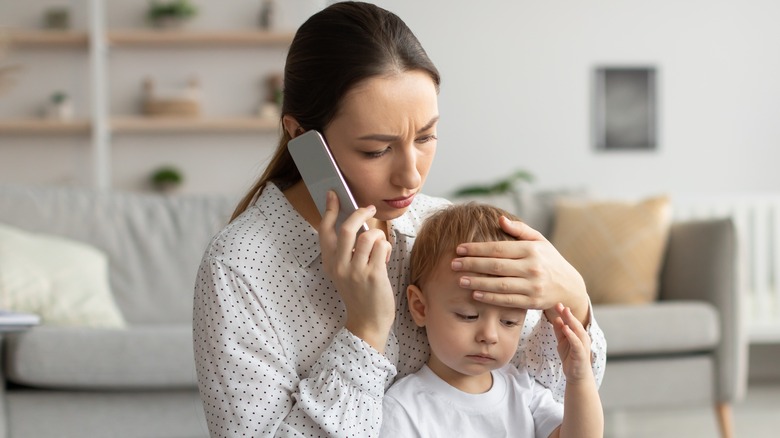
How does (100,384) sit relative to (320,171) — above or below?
below

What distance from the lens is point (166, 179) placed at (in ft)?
17.8

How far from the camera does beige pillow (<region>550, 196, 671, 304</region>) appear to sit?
360 centimetres

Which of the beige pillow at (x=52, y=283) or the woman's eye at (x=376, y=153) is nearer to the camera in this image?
the woman's eye at (x=376, y=153)

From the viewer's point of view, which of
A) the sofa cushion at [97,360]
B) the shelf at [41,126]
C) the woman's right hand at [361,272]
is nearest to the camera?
the woman's right hand at [361,272]

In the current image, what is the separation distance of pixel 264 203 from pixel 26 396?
177 centimetres

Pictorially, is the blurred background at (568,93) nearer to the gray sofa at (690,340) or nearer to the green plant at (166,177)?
the green plant at (166,177)

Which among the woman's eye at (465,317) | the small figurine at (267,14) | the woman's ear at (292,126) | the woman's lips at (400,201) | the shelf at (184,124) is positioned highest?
the small figurine at (267,14)

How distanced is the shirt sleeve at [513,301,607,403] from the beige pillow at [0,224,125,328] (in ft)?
6.61

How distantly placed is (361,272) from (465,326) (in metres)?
0.21

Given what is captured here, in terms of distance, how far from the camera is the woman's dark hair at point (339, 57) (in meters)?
1.18

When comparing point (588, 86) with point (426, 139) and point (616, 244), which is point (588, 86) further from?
point (426, 139)

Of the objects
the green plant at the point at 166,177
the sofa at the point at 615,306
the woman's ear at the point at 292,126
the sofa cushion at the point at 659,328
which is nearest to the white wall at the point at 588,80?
the green plant at the point at 166,177

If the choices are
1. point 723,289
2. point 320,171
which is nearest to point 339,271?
point 320,171

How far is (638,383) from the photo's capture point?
3309 mm
